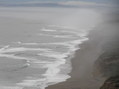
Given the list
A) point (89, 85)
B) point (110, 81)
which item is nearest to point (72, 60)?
point (89, 85)

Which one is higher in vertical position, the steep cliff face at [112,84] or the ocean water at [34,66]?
the ocean water at [34,66]

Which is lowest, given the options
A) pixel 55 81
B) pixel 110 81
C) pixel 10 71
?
pixel 110 81

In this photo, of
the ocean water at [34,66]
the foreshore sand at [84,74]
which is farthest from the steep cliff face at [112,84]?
the ocean water at [34,66]

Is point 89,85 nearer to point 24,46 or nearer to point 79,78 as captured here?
point 79,78

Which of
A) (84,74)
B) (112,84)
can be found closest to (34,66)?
(84,74)

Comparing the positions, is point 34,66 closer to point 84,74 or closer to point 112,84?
point 84,74

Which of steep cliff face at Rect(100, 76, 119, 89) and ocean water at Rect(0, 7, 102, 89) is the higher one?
ocean water at Rect(0, 7, 102, 89)

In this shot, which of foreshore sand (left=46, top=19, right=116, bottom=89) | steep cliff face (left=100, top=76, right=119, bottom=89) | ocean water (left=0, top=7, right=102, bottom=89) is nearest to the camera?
steep cliff face (left=100, top=76, right=119, bottom=89)

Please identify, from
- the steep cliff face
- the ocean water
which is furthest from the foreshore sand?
the steep cliff face

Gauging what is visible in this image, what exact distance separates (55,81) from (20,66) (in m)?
7.69

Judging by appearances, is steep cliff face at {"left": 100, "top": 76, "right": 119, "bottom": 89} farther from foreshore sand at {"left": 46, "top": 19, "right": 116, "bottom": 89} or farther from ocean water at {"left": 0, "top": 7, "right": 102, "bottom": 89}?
ocean water at {"left": 0, "top": 7, "right": 102, "bottom": 89}

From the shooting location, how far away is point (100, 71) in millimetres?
37594

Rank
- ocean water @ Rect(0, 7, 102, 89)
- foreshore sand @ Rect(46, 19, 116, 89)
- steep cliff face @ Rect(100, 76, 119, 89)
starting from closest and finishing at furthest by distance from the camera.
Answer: steep cliff face @ Rect(100, 76, 119, 89), foreshore sand @ Rect(46, 19, 116, 89), ocean water @ Rect(0, 7, 102, 89)

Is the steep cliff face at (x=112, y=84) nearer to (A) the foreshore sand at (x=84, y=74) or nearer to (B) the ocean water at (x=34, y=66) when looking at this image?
(A) the foreshore sand at (x=84, y=74)
